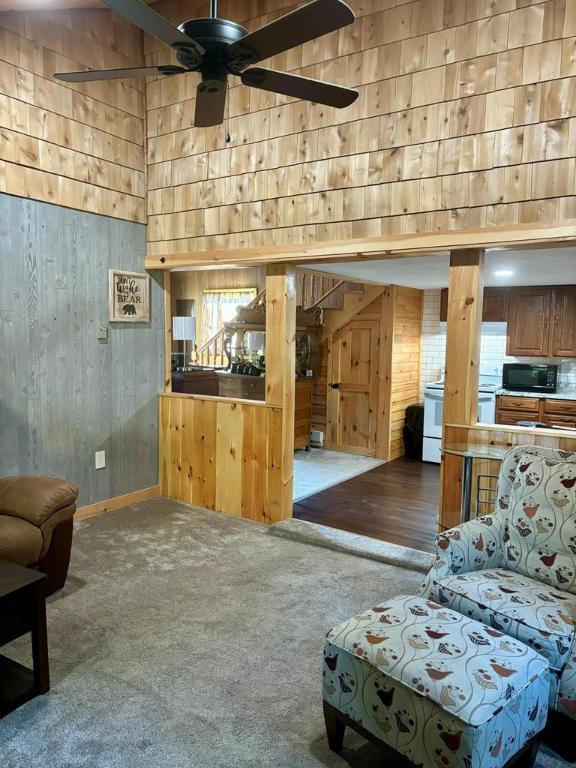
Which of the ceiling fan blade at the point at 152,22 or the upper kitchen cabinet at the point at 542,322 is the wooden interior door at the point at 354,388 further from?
the ceiling fan blade at the point at 152,22

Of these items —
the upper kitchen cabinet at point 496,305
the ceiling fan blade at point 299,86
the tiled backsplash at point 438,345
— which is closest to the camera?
the ceiling fan blade at point 299,86

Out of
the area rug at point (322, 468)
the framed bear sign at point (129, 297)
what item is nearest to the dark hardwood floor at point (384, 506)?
the area rug at point (322, 468)

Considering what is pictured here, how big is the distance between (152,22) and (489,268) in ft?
12.2

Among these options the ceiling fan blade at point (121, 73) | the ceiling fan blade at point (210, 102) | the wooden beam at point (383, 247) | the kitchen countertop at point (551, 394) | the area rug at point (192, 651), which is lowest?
the area rug at point (192, 651)

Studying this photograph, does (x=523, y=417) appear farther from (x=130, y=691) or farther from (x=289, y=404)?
(x=130, y=691)

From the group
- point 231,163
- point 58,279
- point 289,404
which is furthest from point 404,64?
point 58,279

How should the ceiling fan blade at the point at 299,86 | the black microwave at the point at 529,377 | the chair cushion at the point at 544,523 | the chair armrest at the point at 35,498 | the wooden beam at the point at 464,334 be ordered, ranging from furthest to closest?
the black microwave at the point at 529,377 < the wooden beam at the point at 464,334 < the chair armrest at the point at 35,498 < the chair cushion at the point at 544,523 < the ceiling fan blade at the point at 299,86

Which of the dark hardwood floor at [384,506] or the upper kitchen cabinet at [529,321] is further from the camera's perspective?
the upper kitchen cabinet at [529,321]

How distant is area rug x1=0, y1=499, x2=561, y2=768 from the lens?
1997 millimetres

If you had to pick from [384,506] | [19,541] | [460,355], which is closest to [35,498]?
[19,541]

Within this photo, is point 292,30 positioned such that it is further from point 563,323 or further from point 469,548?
point 563,323

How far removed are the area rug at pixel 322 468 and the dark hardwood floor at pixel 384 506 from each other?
0.40 feet

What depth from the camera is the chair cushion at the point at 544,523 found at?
2.38 m

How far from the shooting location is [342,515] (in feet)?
15.1
